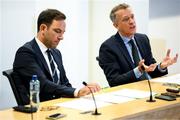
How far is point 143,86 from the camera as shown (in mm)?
3615

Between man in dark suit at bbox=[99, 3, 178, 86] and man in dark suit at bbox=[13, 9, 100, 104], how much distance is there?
1.96ft

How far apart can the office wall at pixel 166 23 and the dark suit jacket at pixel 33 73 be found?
329 centimetres

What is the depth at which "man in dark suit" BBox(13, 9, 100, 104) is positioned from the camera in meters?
3.20

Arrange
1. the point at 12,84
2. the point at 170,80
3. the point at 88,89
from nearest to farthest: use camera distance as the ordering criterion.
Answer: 1. the point at 88,89
2. the point at 12,84
3. the point at 170,80

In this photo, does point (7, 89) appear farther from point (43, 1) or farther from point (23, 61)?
point (23, 61)

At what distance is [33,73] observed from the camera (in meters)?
3.23

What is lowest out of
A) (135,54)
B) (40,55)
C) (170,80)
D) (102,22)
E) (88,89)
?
(170,80)

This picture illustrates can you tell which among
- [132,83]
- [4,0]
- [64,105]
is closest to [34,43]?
[64,105]

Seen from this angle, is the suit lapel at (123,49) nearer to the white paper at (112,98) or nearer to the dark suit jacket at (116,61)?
the dark suit jacket at (116,61)

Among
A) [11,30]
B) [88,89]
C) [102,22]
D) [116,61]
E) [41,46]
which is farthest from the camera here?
[102,22]

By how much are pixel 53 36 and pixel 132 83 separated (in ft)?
3.04

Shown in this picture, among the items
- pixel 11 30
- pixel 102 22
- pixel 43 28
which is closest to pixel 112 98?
pixel 43 28

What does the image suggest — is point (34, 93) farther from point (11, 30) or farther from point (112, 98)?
point (11, 30)

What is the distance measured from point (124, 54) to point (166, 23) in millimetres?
2882
